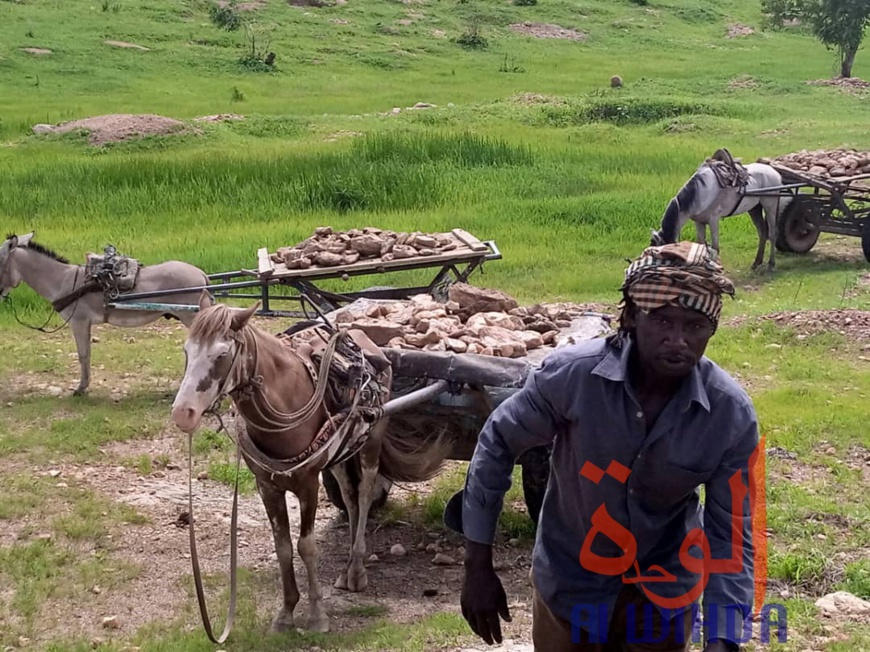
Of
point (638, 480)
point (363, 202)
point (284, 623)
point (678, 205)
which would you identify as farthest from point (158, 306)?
point (363, 202)

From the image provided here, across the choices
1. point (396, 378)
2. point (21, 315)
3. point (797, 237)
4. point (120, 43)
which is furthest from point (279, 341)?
point (120, 43)

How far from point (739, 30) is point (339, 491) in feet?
148

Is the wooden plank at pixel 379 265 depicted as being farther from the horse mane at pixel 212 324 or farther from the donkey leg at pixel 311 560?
the horse mane at pixel 212 324

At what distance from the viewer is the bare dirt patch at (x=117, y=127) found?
20031 millimetres

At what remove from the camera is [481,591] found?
3.01m

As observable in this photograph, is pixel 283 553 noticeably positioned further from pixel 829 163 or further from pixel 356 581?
pixel 829 163

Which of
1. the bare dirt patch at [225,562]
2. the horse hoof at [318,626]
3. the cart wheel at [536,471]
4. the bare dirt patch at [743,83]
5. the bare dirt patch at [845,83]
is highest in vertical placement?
the bare dirt patch at [845,83]

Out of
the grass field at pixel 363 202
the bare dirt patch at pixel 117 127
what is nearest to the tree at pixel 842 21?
the grass field at pixel 363 202

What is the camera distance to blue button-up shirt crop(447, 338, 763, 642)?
283 cm

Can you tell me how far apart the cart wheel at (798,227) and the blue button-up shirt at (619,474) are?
41.7 ft

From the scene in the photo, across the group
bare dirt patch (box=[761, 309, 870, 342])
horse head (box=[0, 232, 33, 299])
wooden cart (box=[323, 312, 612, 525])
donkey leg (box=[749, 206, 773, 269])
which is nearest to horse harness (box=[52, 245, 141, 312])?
horse head (box=[0, 232, 33, 299])

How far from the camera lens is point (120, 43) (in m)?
32.9

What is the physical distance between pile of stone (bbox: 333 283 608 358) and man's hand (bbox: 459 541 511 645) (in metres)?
2.73

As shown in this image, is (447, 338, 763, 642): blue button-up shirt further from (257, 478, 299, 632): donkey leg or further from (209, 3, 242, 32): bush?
(209, 3, 242, 32): bush
